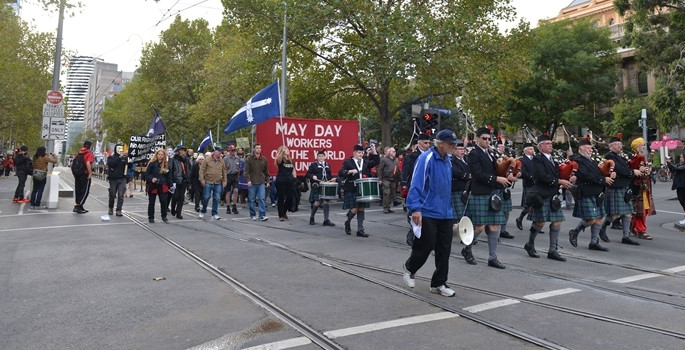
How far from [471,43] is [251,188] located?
10999 mm

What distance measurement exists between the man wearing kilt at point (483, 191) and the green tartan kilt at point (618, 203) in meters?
3.39

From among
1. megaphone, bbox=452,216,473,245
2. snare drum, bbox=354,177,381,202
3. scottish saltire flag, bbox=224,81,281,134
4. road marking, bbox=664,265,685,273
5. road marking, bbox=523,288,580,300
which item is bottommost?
road marking, bbox=523,288,580,300

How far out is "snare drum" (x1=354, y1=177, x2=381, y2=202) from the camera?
10.6 metres

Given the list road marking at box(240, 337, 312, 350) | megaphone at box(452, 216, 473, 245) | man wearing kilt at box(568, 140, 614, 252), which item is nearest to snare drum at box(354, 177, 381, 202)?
man wearing kilt at box(568, 140, 614, 252)

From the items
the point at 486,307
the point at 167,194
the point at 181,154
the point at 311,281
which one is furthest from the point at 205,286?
the point at 181,154

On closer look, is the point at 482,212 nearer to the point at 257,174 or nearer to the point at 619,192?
the point at 619,192

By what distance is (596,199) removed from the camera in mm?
9078

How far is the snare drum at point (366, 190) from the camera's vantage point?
10.6 meters

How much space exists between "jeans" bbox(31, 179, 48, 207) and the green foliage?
13.4 m

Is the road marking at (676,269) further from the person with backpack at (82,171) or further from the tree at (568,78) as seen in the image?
the tree at (568,78)

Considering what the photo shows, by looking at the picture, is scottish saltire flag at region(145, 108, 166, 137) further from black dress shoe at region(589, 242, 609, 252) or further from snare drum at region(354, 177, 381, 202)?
black dress shoe at region(589, 242, 609, 252)

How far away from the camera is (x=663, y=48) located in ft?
61.4

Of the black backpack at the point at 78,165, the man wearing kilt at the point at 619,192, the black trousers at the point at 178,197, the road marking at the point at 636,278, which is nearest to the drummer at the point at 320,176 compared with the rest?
the black trousers at the point at 178,197

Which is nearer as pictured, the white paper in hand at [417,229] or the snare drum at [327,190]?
the white paper in hand at [417,229]
